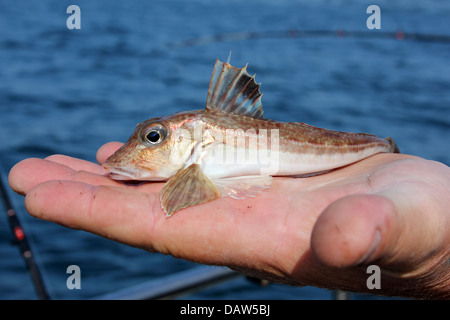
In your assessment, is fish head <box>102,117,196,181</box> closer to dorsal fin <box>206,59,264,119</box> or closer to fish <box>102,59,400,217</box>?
fish <box>102,59,400,217</box>

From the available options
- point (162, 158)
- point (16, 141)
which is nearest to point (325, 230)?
point (162, 158)

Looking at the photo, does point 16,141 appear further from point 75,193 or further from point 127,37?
point 127,37

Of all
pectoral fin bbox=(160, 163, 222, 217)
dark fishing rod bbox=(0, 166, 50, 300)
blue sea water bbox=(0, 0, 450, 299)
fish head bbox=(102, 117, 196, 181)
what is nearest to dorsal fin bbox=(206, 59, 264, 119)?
fish head bbox=(102, 117, 196, 181)

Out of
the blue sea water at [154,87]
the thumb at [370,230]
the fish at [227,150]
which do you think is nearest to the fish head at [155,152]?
the fish at [227,150]

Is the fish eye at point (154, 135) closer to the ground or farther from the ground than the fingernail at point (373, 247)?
farther from the ground

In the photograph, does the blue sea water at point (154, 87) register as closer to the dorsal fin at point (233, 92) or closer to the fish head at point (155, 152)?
the fish head at point (155, 152)

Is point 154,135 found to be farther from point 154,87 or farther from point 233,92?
point 154,87
